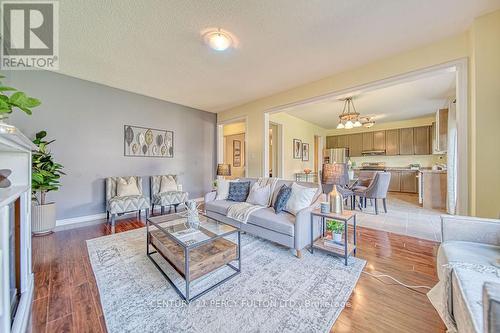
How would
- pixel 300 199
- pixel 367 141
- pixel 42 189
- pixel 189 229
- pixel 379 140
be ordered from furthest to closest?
1. pixel 367 141
2. pixel 379 140
3. pixel 42 189
4. pixel 300 199
5. pixel 189 229

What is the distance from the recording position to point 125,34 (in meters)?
2.27

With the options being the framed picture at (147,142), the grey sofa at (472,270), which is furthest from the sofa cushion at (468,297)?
the framed picture at (147,142)

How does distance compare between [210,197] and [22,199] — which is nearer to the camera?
[22,199]

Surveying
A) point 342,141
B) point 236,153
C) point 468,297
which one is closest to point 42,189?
point 468,297

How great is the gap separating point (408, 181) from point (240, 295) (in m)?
7.62

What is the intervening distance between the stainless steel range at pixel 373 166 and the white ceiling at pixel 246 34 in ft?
18.2

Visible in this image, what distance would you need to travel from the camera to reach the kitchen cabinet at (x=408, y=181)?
6.57m

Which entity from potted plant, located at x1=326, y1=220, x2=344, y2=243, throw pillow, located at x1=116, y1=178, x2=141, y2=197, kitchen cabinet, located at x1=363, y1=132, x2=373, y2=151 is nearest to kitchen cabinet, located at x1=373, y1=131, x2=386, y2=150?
kitchen cabinet, located at x1=363, y1=132, x2=373, y2=151

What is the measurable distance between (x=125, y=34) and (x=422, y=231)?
5.01 metres

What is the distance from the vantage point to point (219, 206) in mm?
3076

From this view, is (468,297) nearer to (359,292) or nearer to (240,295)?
(359,292)

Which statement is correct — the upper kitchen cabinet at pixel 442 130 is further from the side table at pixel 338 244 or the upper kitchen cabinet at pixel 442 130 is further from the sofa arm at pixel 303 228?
the sofa arm at pixel 303 228

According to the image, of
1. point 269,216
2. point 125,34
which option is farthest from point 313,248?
point 125,34

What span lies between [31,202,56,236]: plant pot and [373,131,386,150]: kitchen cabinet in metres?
9.17
